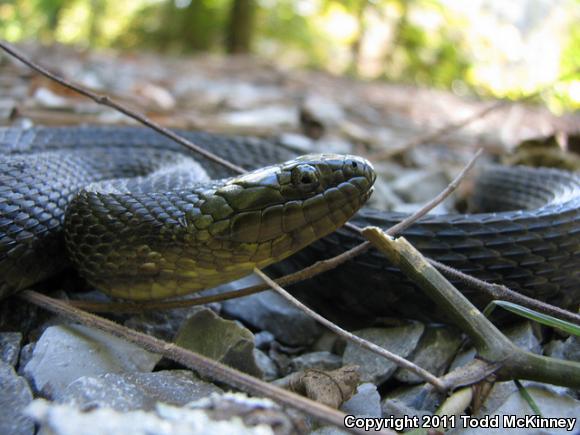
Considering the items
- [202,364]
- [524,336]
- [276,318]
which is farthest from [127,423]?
[524,336]

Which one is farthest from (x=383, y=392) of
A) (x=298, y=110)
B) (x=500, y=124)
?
(x=500, y=124)

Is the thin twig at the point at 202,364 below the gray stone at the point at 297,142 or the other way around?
below

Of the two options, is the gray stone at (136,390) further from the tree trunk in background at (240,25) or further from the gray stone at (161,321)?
the tree trunk in background at (240,25)

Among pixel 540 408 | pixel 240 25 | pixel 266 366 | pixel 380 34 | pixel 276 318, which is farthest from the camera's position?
pixel 380 34

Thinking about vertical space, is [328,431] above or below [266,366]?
above

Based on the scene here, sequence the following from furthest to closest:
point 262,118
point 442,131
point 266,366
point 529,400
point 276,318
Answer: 1. point 262,118
2. point 442,131
3. point 276,318
4. point 266,366
5. point 529,400

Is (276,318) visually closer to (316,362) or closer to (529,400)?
(316,362)

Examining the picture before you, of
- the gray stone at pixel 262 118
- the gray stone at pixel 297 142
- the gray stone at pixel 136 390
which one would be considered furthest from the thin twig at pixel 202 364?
the gray stone at pixel 262 118
